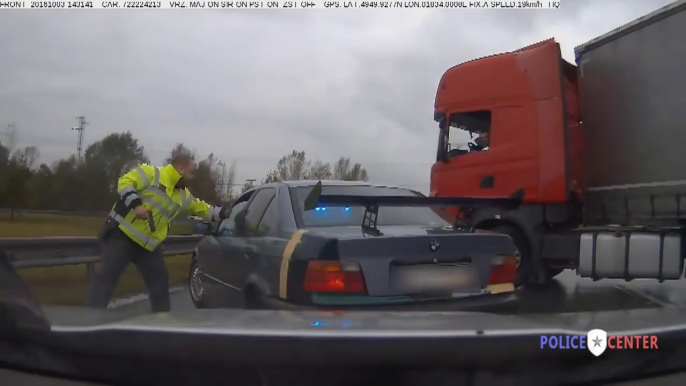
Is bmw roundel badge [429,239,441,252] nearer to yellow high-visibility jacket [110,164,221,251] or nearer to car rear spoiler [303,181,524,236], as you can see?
car rear spoiler [303,181,524,236]

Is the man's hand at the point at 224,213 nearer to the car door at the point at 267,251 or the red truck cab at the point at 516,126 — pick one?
the car door at the point at 267,251

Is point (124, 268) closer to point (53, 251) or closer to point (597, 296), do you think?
point (53, 251)

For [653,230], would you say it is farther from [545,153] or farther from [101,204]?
[101,204]

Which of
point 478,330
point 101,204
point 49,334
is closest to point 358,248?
point 478,330

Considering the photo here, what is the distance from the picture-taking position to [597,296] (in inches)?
314

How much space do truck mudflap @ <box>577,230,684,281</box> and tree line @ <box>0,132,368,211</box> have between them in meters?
3.53

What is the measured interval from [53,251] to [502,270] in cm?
537

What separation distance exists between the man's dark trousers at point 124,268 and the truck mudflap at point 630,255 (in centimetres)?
533

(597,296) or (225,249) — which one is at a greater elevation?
(225,249)

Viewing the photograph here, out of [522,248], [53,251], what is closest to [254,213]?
[53,251]

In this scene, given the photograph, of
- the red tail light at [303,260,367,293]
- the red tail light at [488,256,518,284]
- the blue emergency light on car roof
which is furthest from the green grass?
the red tail light at [488,256,518,284]

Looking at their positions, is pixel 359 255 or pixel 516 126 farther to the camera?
pixel 516 126

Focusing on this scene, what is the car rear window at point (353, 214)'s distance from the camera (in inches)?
192

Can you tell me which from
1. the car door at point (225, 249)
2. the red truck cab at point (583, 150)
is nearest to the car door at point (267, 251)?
the car door at point (225, 249)
